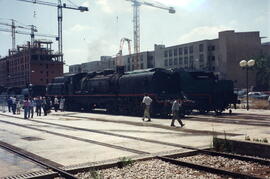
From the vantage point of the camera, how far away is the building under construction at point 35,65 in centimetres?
9669

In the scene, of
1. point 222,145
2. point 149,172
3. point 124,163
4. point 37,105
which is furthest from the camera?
point 37,105

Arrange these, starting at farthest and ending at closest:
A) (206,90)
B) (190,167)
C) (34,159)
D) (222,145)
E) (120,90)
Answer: (120,90)
(206,90)
(222,145)
(34,159)
(190,167)

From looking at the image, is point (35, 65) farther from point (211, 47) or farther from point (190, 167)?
point (190, 167)

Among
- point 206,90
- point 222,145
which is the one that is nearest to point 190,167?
point 222,145

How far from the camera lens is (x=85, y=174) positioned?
7895 mm

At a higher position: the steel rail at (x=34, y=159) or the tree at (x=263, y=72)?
the tree at (x=263, y=72)

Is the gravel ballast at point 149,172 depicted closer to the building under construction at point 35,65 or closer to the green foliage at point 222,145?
the green foliage at point 222,145

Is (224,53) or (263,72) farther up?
(224,53)

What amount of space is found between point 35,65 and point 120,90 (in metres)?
74.4

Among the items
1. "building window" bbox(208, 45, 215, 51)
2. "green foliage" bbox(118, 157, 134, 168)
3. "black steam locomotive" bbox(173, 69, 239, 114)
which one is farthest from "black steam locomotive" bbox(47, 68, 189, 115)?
"building window" bbox(208, 45, 215, 51)

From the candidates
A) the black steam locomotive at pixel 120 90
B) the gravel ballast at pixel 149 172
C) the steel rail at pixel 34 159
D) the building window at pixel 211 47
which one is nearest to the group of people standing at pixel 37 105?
the black steam locomotive at pixel 120 90

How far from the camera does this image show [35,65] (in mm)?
96438

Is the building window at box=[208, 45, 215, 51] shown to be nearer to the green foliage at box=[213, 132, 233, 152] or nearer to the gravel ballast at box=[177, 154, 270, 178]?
the green foliage at box=[213, 132, 233, 152]

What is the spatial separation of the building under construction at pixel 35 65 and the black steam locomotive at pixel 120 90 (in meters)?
61.5
